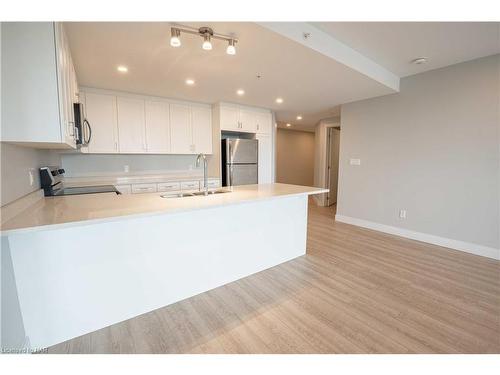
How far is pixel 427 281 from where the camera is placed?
236 cm

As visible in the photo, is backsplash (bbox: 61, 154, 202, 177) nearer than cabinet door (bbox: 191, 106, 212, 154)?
Yes

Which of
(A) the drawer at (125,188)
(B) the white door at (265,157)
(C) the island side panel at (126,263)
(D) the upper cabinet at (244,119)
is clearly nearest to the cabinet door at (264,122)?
(D) the upper cabinet at (244,119)

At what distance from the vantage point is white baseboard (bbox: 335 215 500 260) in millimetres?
2952

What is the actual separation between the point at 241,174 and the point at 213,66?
214 cm

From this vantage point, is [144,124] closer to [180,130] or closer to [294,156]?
[180,130]

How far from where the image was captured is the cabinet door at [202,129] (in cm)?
423

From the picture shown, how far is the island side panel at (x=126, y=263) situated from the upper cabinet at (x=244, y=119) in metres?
2.24

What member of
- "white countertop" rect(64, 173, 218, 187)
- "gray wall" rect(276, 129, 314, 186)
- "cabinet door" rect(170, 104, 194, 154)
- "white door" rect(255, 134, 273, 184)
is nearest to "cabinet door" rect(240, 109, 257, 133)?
"white door" rect(255, 134, 273, 184)

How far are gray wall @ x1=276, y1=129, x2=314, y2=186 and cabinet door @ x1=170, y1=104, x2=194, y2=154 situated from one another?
4021 millimetres

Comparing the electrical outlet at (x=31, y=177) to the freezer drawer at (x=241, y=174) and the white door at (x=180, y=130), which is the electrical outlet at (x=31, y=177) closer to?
the white door at (x=180, y=130)

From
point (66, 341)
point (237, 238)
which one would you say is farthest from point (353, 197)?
point (66, 341)

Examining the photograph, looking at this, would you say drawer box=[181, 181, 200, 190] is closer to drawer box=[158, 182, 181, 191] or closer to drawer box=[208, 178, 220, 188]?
drawer box=[158, 182, 181, 191]
